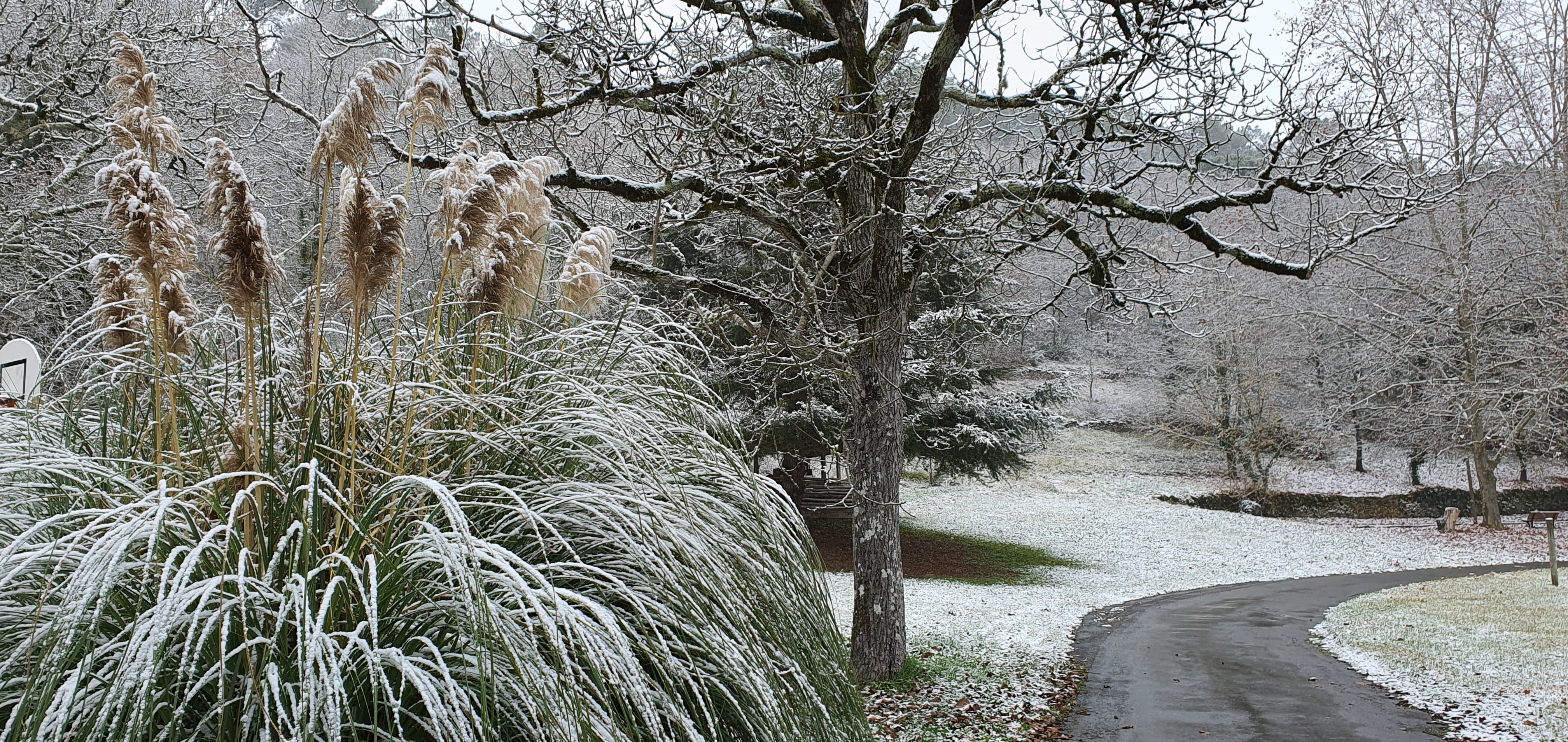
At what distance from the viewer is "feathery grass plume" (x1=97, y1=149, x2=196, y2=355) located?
2340 mm

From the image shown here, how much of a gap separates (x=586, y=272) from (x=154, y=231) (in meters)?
1.24

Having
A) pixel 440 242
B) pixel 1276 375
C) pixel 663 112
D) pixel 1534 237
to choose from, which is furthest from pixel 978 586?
pixel 1276 375

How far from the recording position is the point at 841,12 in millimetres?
6742

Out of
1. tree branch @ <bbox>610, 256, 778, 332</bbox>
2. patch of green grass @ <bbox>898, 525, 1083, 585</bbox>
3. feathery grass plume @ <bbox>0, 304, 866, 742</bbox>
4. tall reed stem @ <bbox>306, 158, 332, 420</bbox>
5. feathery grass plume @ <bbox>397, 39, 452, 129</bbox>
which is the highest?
tree branch @ <bbox>610, 256, 778, 332</bbox>

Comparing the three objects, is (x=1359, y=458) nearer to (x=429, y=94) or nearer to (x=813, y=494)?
(x=813, y=494)

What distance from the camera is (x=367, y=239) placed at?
7.77ft

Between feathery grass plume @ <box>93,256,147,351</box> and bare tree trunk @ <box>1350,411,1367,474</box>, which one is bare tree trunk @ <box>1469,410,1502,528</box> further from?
feathery grass plume @ <box>93,256,147,351</box>

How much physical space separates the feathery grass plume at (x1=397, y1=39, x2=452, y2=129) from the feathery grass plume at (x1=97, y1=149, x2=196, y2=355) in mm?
616

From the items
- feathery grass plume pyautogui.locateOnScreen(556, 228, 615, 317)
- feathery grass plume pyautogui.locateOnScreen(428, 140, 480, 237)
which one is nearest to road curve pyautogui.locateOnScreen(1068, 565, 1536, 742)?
feathery grass plume pyautogui.locateOnScreen(556, 228, 615, 317)

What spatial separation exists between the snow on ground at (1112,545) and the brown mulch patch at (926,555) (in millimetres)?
892

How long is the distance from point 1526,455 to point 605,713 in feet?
113

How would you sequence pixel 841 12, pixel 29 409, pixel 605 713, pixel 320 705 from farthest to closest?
pixel 841 12
pixel 29 409
pixel 605 713
pixel 320 705

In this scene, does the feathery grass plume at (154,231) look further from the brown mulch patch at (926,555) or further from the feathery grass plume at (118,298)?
the brown mulch patch at (926,555)

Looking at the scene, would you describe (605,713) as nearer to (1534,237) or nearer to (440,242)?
(440,242)
